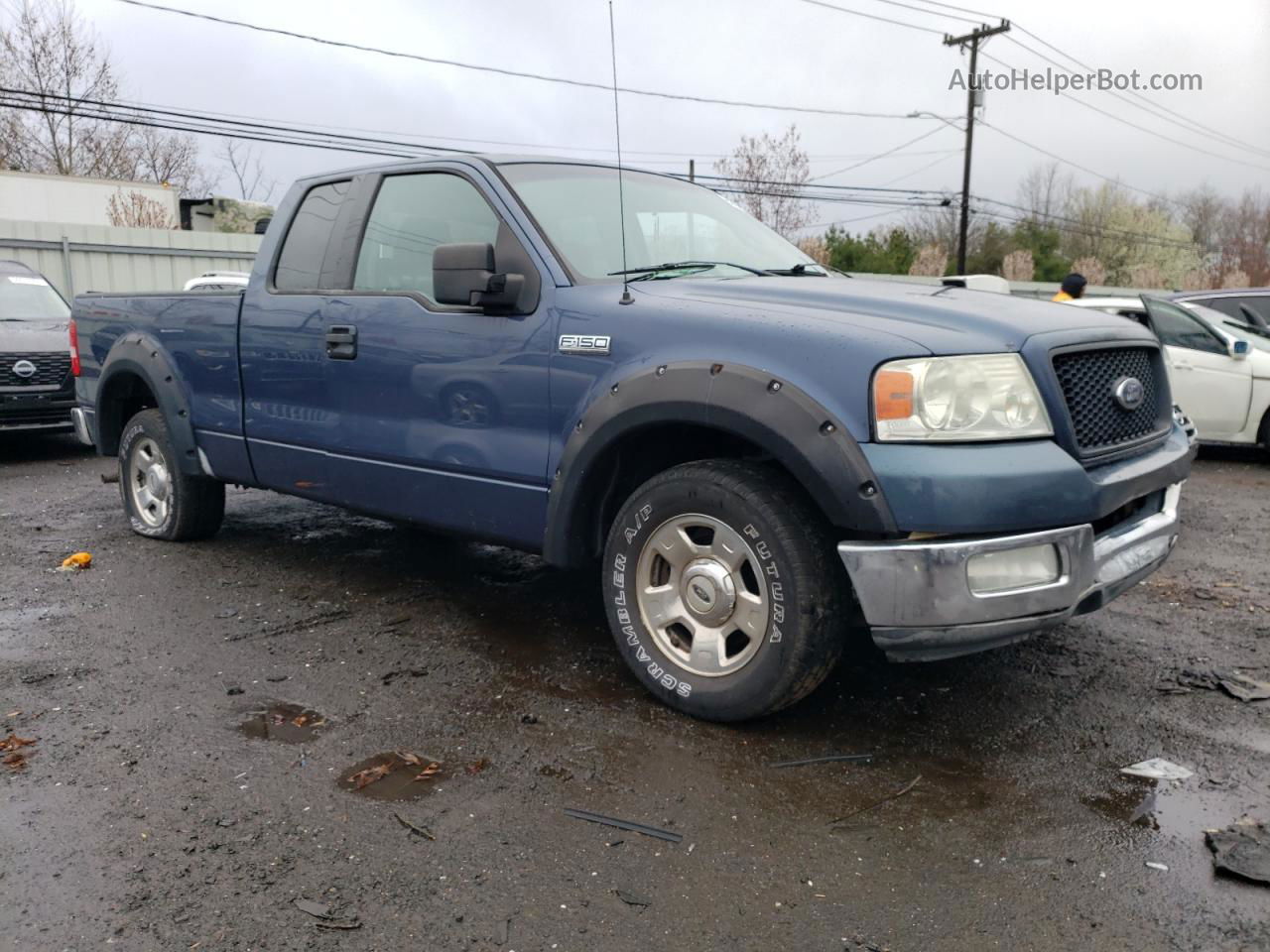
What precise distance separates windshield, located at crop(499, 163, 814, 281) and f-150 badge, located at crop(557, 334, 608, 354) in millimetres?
304

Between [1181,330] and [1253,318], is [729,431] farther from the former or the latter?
[1253,318]

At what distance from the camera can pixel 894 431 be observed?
303 centimetres

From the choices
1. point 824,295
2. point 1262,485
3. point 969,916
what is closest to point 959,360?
point 824,295

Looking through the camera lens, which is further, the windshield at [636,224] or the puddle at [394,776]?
the windshield at [636,224]

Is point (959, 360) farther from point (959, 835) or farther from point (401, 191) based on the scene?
point (401, 191)

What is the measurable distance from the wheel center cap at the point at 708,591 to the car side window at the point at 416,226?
1.60 metres

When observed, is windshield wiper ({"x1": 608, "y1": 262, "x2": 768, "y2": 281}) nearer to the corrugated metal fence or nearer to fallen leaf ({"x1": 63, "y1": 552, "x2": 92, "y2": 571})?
fallen leaf ({"x1": 63, "y1": 552, "x2": 92, "y2": 571})

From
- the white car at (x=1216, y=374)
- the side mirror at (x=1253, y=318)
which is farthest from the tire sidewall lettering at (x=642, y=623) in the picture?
the side mirror at (x=1253, y=318)

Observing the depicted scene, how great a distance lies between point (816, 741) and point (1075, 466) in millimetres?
1187

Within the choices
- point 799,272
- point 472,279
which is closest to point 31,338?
point 472,279

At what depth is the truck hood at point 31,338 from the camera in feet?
31.4

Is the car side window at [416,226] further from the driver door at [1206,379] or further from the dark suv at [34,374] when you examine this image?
the driver door at [1206,379]

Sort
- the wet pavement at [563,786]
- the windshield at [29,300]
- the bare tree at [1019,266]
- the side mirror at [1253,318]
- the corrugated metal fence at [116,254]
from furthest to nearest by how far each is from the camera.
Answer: the bare tree at [1019,266] < the corrugated metal fence at [116,254] < the windshield at [29,300] < the side mirror at [1253,318] < the wet pavement at [563,786]

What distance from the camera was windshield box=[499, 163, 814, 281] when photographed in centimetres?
411
